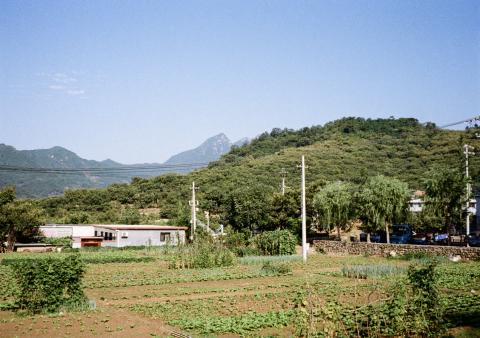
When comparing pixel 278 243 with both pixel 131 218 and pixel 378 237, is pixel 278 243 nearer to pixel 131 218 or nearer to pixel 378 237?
pixel 378 237

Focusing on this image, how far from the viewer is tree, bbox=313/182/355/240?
47.7 m

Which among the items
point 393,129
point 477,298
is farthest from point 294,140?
point 477,298

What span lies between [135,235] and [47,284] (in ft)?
124

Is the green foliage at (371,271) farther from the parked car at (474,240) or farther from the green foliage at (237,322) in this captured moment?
the parked car at (474,240)

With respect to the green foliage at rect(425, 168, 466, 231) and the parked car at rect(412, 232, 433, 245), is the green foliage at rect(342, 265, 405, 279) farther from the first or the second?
the parked car at rect(412, 232, 433, 245)

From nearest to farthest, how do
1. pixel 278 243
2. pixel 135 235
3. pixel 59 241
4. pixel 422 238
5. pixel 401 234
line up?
1. pixel 278 243
2. pixel 401 234
3. pixel 422 238
4. pixel 135 235
5. pixel 59 241

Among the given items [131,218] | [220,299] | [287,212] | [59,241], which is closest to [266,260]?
[220,299]

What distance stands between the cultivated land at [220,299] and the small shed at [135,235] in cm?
1957

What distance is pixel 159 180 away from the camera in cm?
11144

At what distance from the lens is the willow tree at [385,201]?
4291cm

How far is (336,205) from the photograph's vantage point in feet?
157

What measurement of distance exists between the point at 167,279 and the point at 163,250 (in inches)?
805

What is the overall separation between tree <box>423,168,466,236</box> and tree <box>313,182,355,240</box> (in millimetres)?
8869

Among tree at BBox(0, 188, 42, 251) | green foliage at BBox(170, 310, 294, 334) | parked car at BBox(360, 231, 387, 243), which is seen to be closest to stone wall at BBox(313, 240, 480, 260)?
parked car at BBox(360, 231, 387, 243)
